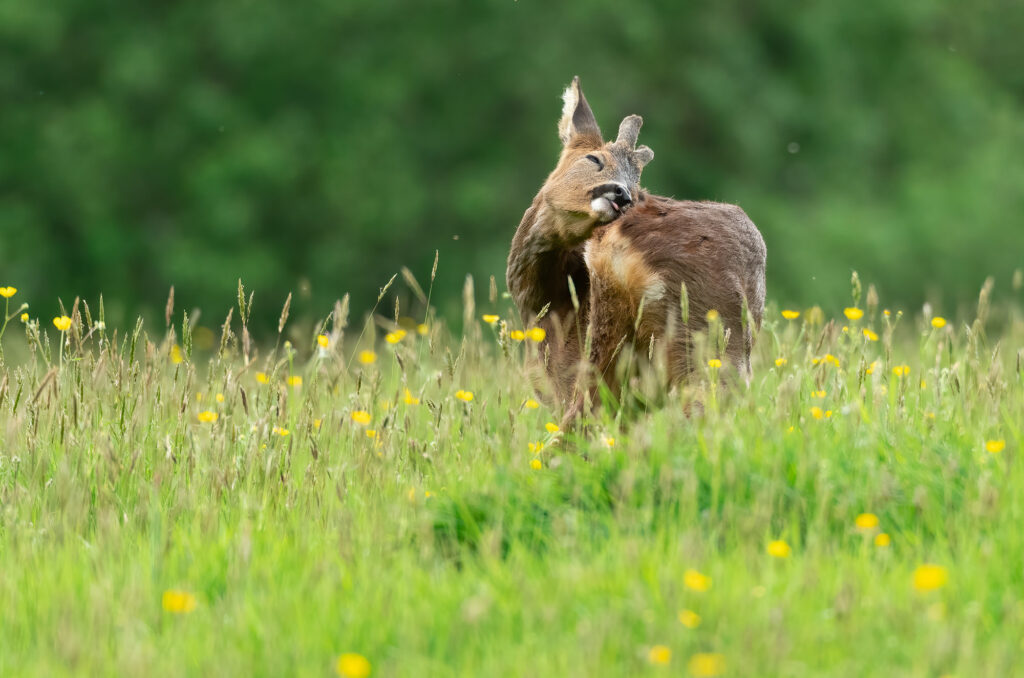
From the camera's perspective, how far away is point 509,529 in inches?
135

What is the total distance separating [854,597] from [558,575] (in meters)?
0.69

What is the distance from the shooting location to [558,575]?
9.82 feet

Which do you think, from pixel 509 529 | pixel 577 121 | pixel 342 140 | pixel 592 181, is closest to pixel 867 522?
pixel 509 529

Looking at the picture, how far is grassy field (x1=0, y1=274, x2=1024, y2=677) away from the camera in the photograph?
107 inches

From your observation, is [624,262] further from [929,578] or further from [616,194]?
[929,578]

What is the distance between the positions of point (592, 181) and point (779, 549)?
140 cm

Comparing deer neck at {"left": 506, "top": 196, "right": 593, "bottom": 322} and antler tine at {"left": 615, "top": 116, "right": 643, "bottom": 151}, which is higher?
antler tine at {"left": 615, "top": 116, "right": 643, "bottom": 151}

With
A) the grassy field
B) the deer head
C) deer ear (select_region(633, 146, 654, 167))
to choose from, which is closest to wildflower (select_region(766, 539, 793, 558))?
the grassy field

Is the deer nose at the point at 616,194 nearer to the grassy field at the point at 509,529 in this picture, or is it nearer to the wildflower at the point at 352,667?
the grassy field at the point at 509,529

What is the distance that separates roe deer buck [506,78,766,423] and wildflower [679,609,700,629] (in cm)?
125

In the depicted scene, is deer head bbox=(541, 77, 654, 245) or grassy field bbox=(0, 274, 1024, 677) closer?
grassy field bbox=(0, 274, 1024, 677)

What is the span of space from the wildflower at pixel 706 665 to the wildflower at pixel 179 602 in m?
1.14

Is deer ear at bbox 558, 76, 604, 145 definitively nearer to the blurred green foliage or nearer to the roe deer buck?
the roe deer buck

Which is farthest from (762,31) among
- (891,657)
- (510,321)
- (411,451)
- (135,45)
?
(891,657)
